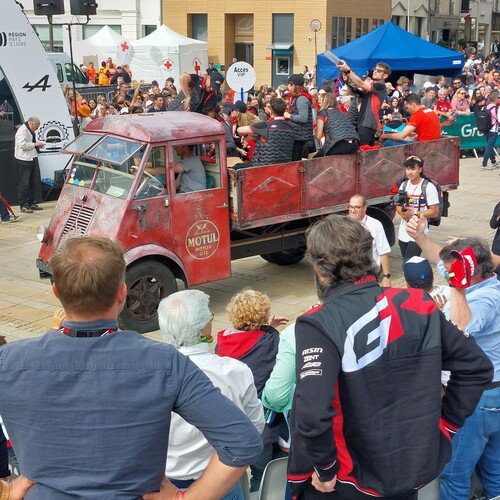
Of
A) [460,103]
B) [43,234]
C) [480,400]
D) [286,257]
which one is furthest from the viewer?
[460,103]

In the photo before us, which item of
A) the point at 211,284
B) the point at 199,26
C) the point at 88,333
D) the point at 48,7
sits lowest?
the point at 211,284

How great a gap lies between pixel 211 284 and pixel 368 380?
7756 millimetres

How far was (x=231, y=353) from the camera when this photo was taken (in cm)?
441

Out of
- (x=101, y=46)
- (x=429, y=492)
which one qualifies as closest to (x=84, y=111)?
(x=429, y=492)

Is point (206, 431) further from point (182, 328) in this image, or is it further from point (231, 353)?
point (231, 353)

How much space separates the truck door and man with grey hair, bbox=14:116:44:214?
657cm

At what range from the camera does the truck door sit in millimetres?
8766

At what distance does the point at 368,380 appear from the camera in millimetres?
2861

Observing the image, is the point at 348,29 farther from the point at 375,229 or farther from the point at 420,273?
the point at 420,273

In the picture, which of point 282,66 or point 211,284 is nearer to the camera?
point 211,284

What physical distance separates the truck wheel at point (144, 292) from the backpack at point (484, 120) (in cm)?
1287

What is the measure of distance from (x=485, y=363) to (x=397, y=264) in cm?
833

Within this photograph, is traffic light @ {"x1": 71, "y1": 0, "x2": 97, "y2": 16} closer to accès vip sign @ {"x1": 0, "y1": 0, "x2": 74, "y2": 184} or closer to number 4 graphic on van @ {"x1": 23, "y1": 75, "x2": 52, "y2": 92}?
accès vip sign @ {"x1": 0, "y1": 0, "x2": 74, "y2": 184}

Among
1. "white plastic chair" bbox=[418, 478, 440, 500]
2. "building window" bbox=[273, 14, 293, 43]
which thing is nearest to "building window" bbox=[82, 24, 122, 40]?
"building window" bbox=[273, 14, 293, 43]
